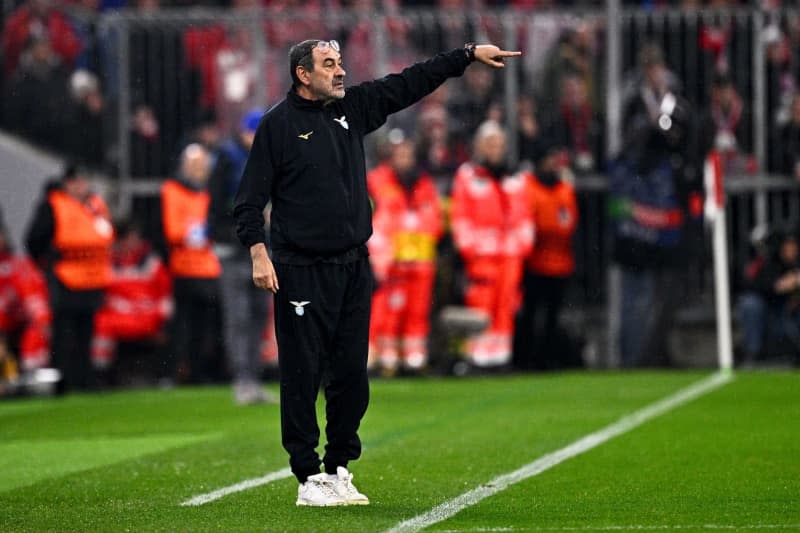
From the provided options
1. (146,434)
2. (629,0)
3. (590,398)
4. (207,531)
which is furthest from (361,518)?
(629,0)

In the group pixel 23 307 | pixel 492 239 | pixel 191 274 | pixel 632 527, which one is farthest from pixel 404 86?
pixel 23 307

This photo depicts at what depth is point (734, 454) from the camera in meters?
11.6

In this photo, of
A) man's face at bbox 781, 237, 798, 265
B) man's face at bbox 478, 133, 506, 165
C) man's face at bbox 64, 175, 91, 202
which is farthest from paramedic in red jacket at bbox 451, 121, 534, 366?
man's face at bbox 64, 175, 91, 202

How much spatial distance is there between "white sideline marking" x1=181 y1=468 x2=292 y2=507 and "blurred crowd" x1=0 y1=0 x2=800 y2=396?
9667 millimetres

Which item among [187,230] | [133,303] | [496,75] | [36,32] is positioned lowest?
[133,303]

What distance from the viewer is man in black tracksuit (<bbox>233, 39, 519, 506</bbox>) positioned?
376 inches

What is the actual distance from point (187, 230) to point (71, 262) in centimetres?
170

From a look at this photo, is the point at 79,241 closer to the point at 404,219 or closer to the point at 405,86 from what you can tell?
the point at 404,219

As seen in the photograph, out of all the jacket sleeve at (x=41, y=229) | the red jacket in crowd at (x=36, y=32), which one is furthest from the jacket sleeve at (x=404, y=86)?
the red jacket in crowd at (x=36, y=32)

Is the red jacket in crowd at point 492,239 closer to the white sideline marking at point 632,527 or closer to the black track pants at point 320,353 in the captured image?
the black track pants at point 320,353

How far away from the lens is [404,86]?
9.80 meters

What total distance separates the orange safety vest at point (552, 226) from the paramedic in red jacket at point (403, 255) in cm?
117

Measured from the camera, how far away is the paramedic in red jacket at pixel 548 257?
2181cm

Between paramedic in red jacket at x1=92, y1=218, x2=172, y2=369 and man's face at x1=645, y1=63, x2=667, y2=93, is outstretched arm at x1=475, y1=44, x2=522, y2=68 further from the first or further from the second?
paramedic in red jacket at x1=92, y1=218, x2=172, y2=369
